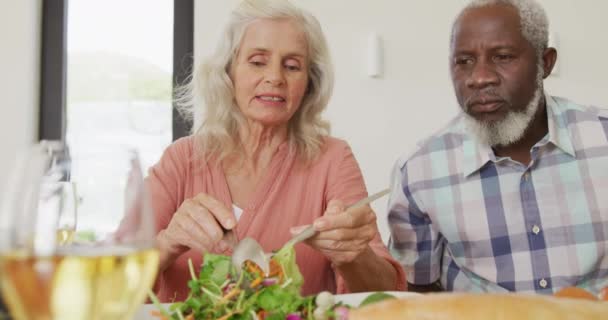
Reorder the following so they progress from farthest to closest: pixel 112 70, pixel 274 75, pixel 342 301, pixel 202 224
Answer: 1. pixel 112 70
2. pixel 274 75
3. pixel 202 224
4. pixel 342 301

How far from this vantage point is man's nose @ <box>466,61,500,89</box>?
4.93ft

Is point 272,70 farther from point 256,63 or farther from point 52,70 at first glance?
point 52,70

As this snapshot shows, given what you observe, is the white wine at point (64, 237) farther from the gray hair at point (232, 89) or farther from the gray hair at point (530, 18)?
the gray hair at point (530, 18)

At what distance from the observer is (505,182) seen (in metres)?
1.50

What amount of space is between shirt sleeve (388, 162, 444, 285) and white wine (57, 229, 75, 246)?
1189 mm

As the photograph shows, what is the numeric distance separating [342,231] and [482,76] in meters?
0.71

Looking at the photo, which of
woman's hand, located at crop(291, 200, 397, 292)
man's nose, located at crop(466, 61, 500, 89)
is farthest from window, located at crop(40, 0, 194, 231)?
woman's hand, located at crop(291, 200, 397, 292)

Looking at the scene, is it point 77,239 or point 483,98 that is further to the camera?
point 483,98

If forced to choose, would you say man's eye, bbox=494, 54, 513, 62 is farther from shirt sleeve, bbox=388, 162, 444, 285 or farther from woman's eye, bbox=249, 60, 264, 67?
woman's eye, bbox=249, 60, 264, 67

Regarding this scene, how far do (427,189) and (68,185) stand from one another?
1208 mm

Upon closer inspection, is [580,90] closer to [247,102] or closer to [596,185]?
[596,185]

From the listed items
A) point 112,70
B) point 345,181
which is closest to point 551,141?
point 345,181

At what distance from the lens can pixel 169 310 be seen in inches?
29.2

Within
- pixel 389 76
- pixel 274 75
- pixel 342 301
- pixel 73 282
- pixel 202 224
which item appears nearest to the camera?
pixel 73 282
